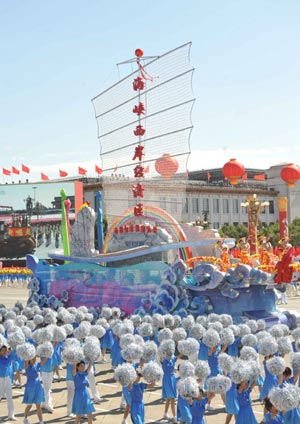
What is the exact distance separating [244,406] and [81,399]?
2.85 m

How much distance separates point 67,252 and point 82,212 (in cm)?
383

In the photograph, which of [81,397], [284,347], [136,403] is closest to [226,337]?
[284,347]

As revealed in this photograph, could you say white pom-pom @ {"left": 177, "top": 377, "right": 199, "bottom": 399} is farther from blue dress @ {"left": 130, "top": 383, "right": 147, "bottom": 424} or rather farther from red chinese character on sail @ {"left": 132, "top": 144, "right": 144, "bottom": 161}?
red chinese character on sail @ {"left": 132, "top": 144, "right": 144, "bottom": 161}

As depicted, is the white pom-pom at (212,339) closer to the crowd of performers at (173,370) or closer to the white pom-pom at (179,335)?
the crowd of performers at (173,370)

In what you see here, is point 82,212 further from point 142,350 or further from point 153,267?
point 142,350

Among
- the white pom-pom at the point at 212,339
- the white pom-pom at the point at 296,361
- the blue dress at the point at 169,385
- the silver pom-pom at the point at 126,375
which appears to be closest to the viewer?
the silver pom-pom at the point at 126,375

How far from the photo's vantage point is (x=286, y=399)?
831cm

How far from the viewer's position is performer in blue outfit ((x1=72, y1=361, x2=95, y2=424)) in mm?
11000

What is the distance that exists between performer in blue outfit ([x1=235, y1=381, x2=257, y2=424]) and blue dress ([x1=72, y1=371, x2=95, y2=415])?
264 centimetres

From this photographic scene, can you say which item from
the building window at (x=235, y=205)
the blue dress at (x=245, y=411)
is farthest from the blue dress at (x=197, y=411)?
the building window at (x=235, y=205)

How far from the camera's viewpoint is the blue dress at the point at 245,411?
9.70m

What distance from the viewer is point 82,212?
1050 inches

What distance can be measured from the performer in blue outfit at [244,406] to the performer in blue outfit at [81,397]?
264 cm

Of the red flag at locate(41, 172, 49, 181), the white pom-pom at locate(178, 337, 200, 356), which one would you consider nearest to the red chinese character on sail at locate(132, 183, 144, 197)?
the white pom-pom at locate(178, 337, 200, 356)
